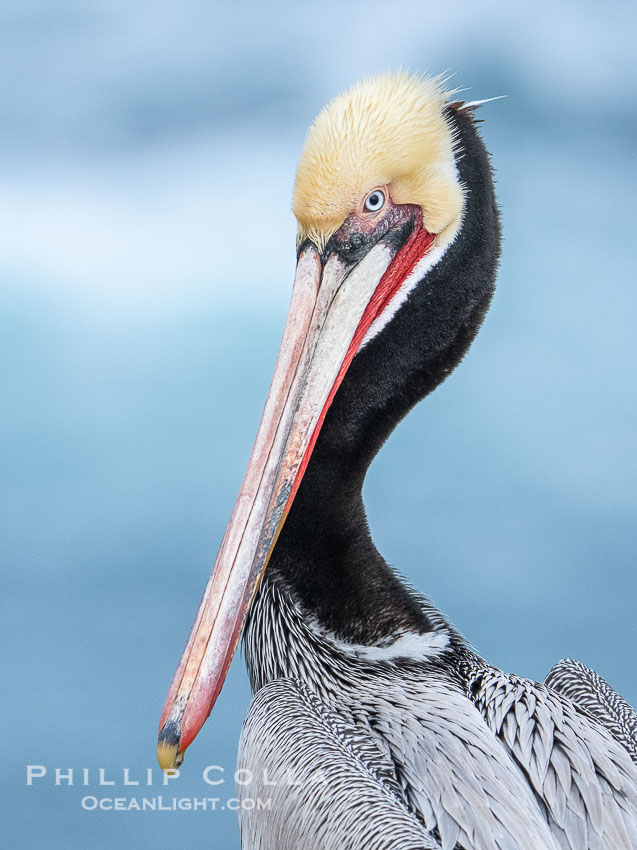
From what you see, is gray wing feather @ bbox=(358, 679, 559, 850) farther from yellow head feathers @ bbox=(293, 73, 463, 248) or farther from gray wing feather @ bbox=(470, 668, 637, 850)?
yellow head feathers @ bbox=(293, 73, 463, 248)

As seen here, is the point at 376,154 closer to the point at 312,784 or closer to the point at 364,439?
the point at 364,439

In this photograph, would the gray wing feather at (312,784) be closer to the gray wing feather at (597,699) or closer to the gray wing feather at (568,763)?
the gray wing feather at (568,763)

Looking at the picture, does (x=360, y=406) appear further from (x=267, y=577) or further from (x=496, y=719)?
(x=496, y=719)

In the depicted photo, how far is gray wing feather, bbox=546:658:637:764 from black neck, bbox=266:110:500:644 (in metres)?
0.44

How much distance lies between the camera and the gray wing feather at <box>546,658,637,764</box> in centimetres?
195

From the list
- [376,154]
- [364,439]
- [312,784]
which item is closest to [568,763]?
[312,784]

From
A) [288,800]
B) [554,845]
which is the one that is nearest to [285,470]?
[288,800]

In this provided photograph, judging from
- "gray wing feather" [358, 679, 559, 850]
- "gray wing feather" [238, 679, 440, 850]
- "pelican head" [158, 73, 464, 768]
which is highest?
"pelican head" [158, 73, 464, 768]

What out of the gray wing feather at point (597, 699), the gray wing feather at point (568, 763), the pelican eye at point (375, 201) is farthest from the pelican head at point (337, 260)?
the gray wing feather at point (597, 699)

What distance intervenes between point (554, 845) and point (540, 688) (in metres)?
0.38

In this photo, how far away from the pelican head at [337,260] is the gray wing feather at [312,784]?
177 millimetres

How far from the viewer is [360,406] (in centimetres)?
192

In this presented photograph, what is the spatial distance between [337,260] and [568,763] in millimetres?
999

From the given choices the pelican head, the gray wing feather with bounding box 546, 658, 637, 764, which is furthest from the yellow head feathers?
the gray wing feather with bounding box 546, 658, 637, 764
